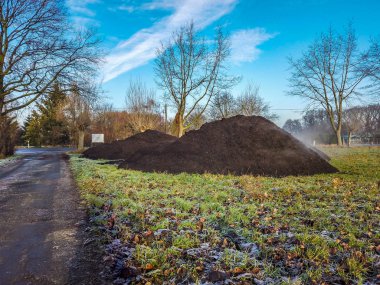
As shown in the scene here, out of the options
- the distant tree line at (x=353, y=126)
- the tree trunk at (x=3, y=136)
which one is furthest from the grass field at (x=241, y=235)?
the distant tree line at (x=353, y=126)

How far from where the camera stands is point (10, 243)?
11.3 ft

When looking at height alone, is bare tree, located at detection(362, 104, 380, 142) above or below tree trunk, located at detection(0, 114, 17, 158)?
above

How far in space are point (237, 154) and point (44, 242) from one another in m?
7.51

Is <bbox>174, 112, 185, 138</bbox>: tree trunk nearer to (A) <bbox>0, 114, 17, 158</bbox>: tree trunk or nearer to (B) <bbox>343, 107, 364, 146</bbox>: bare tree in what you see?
(A) <bbox>0, 114, 17, 158</bbox>: tree trunk

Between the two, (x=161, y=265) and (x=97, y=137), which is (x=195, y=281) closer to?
(x=161, y=265)

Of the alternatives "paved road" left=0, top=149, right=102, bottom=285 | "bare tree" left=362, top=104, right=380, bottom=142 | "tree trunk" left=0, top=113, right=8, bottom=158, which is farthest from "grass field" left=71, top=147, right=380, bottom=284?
"bare tree" left=362, top=104, right=380, bottom=142

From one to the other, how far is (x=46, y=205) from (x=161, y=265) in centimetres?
370

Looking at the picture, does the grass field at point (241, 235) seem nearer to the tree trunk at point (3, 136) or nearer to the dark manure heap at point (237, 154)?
the dark manure heap at point (237, 154)

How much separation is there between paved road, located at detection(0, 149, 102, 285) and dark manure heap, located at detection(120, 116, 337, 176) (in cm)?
465

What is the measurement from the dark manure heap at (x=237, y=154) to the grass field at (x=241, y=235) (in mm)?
3174

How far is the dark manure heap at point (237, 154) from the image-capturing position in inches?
369

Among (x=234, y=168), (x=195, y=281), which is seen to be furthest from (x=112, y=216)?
(x=234, y=168)

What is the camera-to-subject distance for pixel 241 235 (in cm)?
346

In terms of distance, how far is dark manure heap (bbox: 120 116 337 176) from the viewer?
937 cm
